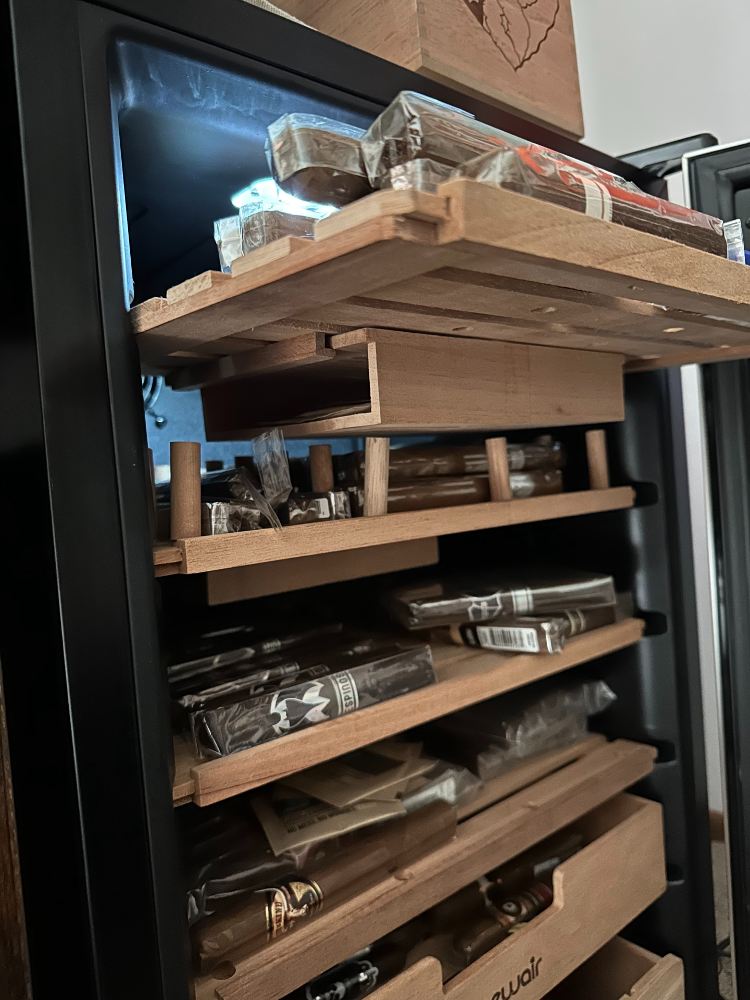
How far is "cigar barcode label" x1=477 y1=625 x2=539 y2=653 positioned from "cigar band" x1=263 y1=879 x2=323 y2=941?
0.34 meters

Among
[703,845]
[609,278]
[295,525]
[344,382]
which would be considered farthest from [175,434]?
[703,845]

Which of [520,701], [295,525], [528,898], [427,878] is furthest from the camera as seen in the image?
[520,701]

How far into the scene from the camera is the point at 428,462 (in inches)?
35.4

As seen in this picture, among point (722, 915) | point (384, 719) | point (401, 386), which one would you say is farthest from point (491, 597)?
point (722, 915)

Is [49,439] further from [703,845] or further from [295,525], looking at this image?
[703,845]

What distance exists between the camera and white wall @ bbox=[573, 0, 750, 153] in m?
1.62

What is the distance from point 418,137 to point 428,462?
425 millimetres

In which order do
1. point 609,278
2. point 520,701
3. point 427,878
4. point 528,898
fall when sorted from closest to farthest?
point 609,278
point 427,878
point 528,898
point 520,701

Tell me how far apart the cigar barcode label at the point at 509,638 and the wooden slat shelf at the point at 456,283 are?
1.14ft

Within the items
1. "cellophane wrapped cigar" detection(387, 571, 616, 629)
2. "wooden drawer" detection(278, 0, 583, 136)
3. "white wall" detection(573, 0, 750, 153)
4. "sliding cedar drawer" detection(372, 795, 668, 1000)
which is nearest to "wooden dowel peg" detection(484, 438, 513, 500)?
"cellophane wrapped cigar" detection(387, 571, 616, 629)

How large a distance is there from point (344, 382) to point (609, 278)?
370 millimetres

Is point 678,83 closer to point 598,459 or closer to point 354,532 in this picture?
point 598,459

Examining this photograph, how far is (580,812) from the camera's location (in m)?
1.01

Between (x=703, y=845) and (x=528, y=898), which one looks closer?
(x=528, y=898)
